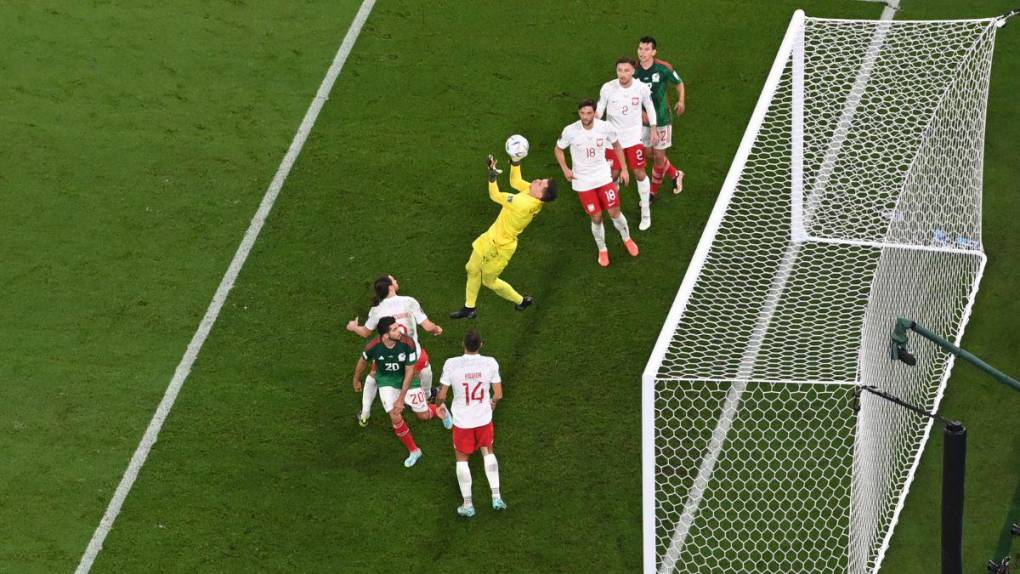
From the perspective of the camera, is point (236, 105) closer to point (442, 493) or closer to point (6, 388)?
point (6, 388)

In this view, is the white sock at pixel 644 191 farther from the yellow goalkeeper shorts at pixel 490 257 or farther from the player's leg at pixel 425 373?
the player's leg at pixel 425 373

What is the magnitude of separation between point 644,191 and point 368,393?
12.2ft

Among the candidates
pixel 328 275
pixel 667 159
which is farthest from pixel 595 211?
pixel 328 275

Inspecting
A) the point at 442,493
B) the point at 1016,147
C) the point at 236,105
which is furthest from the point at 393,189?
the point at 1016,147

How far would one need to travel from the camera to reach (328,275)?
1655cm

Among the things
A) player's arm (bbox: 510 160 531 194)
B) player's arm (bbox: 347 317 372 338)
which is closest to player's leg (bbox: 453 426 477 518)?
player's arm (bbox: 347 317 372 338)

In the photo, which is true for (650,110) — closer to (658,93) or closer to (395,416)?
(658,93)

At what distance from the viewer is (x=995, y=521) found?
14297 mm

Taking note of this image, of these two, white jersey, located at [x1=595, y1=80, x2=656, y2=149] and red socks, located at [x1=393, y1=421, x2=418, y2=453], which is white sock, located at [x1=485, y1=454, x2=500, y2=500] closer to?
red socks, located at [x1=393, y1=421, x2=418, y2=453]

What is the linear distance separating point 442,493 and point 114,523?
298 centimetres

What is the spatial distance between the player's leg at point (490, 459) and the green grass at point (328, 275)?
0.17m

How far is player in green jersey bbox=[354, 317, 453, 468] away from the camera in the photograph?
563 inches

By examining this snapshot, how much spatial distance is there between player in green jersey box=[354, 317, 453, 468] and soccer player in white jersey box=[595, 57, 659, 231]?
11.0 feet

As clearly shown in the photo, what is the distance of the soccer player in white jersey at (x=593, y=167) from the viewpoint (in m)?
15.9
